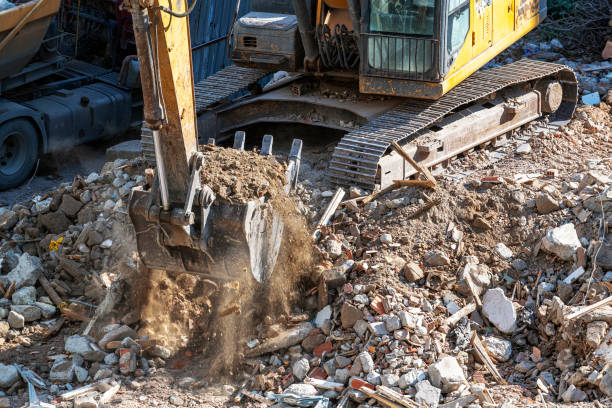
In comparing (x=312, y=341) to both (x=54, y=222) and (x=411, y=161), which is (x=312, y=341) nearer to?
(x=411, y=161)

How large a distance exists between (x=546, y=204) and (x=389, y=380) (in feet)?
8.28

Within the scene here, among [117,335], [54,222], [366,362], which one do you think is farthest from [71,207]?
[366,362]

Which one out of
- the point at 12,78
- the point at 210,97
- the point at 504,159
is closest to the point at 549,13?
the point at 504,159

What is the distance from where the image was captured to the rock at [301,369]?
227 inches

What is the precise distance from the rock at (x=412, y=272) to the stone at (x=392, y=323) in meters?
0.60

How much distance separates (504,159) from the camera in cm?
886

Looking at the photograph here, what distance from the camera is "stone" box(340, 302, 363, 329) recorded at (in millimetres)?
6074

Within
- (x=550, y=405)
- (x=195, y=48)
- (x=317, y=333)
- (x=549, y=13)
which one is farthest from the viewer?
(x=549, y=13)

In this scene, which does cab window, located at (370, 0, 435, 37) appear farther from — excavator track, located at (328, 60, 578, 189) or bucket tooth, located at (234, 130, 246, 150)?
bucket tooth, located at (234, 130, 246, 150)

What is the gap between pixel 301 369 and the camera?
5.78 metres

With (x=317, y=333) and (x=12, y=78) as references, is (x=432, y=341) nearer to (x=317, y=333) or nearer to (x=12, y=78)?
(x=317, y=333)

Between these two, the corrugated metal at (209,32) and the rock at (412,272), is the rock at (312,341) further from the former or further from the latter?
the corrugated metal at (209,32)

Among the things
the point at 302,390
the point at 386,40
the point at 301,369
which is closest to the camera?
the point at 302,390

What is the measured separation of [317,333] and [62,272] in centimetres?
242
